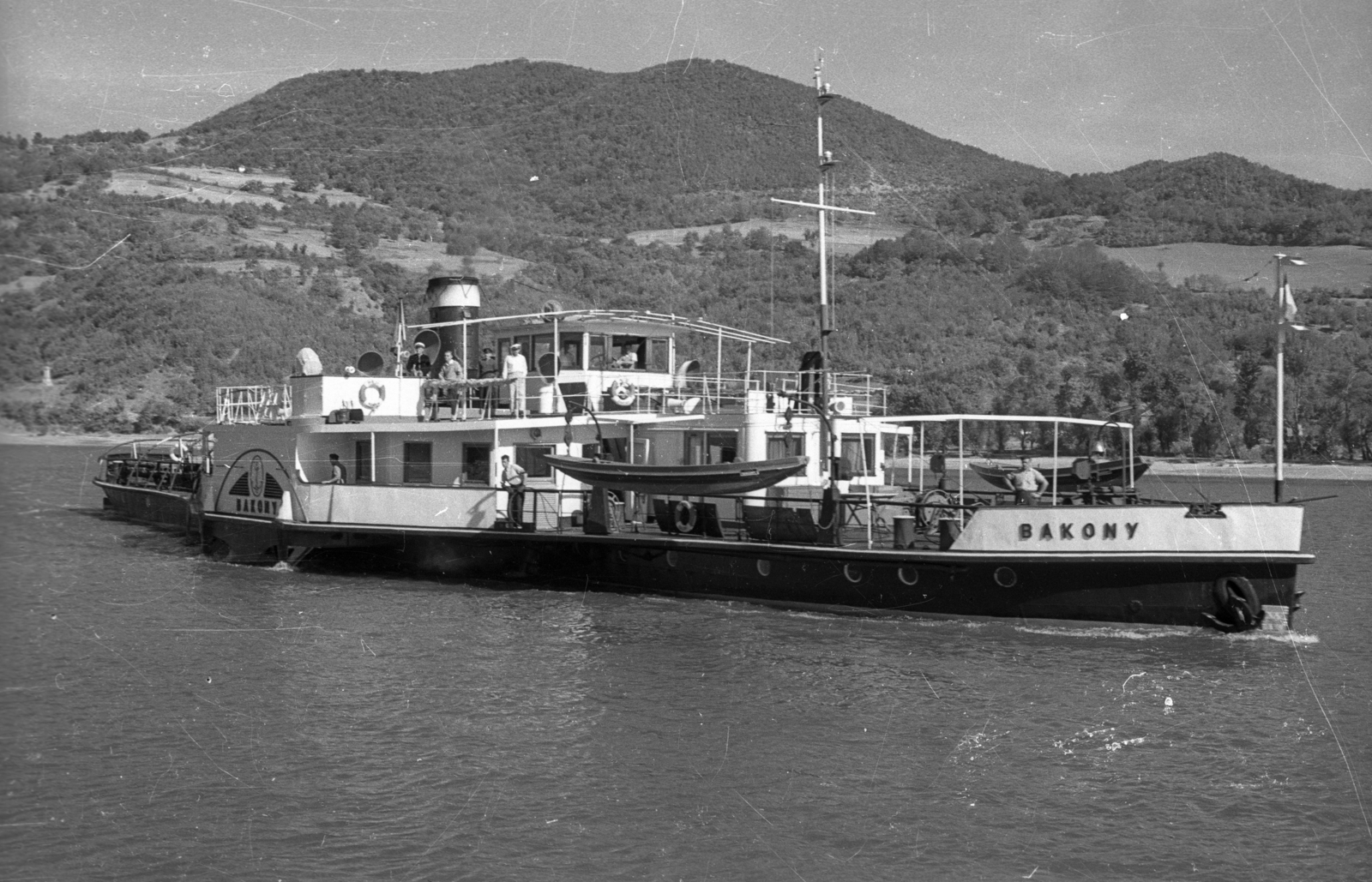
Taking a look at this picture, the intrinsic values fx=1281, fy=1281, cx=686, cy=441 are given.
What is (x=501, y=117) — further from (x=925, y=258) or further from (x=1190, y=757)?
(x=1190, y=757)

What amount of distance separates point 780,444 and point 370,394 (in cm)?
814

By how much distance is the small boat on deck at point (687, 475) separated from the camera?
60.7 feet

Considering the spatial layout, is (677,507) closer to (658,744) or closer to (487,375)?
(487,375)

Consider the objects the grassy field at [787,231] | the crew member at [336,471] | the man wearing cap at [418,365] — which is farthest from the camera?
the grassy field at [787,231]

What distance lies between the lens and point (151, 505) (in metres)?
34.5

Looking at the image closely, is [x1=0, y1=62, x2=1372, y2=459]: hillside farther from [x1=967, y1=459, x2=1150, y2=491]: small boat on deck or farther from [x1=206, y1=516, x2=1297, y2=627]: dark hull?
[x1=967, y1=459, x2=1150, y2=491]: small boat on deck

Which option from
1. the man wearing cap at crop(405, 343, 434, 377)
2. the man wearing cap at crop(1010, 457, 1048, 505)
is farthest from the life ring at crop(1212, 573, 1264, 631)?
the man wearing cap at crop(405, 343, 434, 377)

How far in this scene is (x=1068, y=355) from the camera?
74.2 metres

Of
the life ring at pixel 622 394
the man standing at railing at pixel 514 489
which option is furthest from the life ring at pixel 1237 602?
the man standing at railing at pixel 514 489

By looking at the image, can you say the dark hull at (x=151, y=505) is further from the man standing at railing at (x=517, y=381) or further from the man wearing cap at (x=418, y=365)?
the man standing at railing at (x=517, y=381)

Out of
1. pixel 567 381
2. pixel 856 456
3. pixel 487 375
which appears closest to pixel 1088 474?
pixel 856 456

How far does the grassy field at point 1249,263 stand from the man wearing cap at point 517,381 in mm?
73067

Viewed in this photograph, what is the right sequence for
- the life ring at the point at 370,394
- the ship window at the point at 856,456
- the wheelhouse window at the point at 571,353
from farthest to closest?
1. the life ring at the point at 370,394
2. the wheelhouse window at the point at 571,353
3. the ship window at the point at 856,456

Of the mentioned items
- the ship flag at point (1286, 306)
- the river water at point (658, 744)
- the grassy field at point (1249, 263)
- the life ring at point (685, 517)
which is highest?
the grassy field at point (1249, 263)
